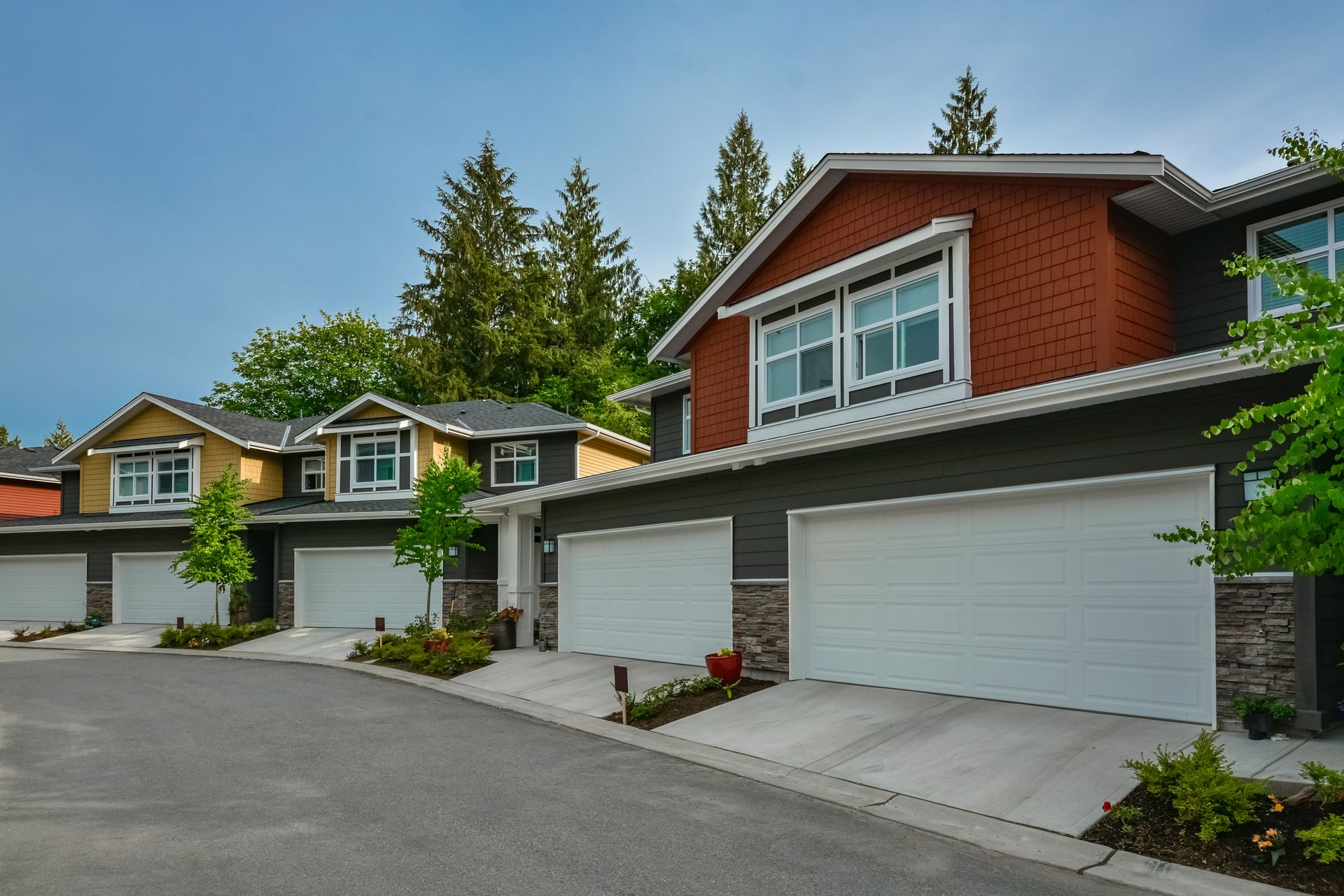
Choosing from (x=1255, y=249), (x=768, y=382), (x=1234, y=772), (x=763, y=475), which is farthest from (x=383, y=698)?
(x=1255, y=249)

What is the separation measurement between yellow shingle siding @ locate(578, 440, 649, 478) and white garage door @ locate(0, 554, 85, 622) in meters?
16.0

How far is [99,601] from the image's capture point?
1101 inches

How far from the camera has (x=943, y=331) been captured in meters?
12.4

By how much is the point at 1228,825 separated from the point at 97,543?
30757 mm

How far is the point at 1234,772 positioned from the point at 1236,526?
2532 millimetres

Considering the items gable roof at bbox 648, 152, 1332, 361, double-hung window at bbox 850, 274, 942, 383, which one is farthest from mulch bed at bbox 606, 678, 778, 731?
gable roof at bbox 648, 152, 1332, 361

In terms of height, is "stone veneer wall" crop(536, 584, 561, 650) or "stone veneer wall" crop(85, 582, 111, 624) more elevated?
"stone veneer wall" crop(536, 584, 561, 650)

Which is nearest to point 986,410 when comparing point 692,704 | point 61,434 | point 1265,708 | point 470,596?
point 1265,708

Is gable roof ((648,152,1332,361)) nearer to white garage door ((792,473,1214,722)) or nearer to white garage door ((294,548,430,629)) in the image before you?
white garage door ((792,473,1214,722))

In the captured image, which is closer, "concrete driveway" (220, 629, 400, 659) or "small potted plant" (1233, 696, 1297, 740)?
"small potted plant" (1233, 696, 1297, 740)

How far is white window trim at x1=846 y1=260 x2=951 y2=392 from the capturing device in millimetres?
12453

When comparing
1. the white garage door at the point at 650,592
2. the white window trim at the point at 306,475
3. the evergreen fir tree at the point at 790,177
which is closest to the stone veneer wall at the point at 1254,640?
the white garage door at the point at 650,592

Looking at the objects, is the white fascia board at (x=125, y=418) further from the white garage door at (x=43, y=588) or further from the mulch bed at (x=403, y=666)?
the mulch bed at (x=403, y=666)

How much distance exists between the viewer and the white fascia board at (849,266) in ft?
40.4
